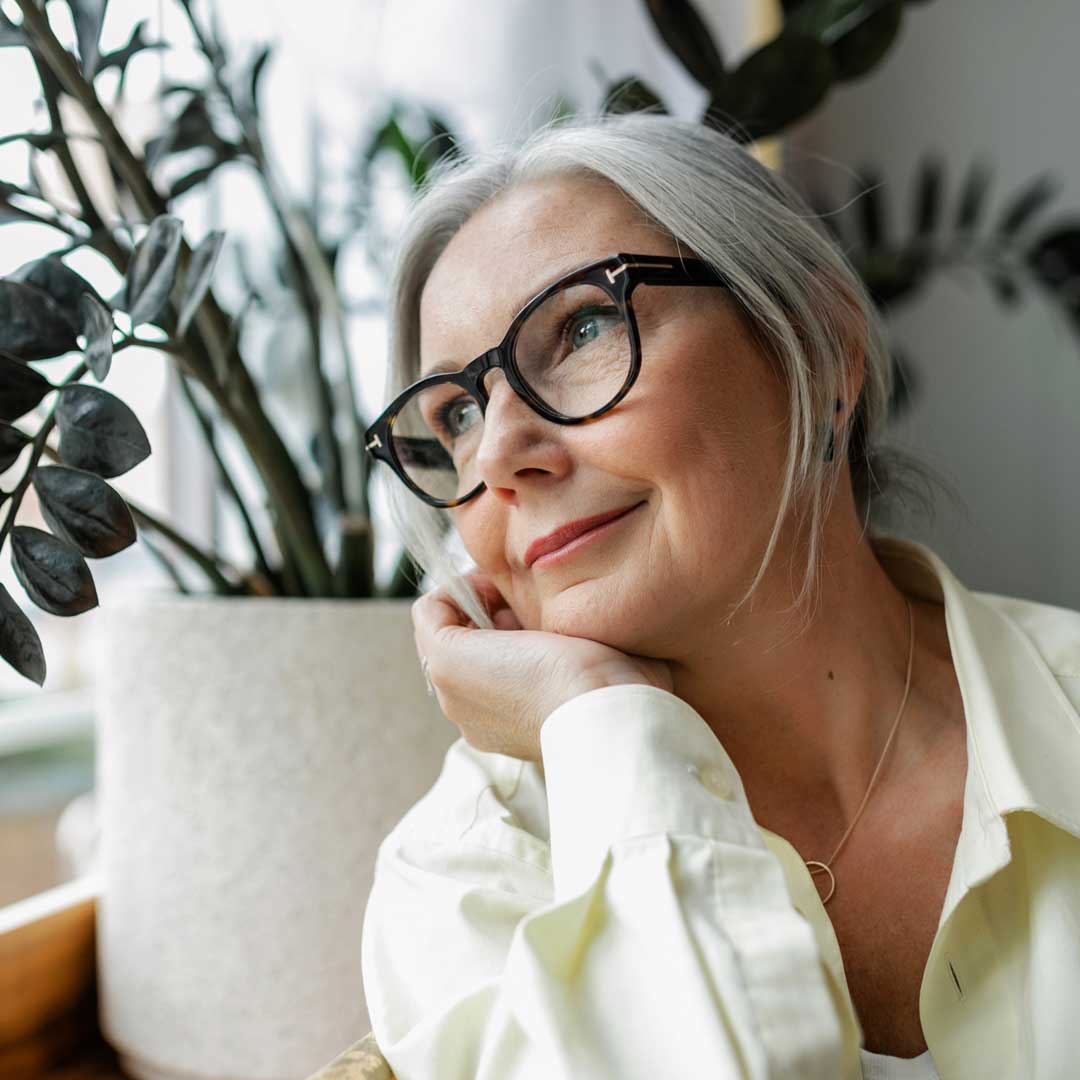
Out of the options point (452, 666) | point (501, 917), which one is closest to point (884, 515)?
point (452, 666)

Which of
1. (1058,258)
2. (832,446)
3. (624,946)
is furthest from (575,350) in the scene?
(1058,258)

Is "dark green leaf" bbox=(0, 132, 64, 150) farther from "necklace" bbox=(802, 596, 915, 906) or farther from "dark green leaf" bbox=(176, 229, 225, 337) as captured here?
"necklace" bbox=(802, 596, 915, 906)

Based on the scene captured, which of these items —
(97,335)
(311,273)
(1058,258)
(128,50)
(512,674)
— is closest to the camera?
(97,335)

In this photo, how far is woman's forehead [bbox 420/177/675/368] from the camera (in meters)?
0.89

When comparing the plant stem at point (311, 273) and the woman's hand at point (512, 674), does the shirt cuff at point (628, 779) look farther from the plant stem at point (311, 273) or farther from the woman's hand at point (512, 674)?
the plant stem at point (311, 273)

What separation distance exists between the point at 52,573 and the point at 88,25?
473 millimetres

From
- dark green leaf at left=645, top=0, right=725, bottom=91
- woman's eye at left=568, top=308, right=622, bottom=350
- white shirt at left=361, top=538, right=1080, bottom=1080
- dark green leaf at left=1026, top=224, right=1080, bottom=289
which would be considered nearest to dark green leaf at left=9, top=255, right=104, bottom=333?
woman's eye at left=568, top=308, right=622, bottom=350

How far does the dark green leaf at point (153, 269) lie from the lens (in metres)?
0.78

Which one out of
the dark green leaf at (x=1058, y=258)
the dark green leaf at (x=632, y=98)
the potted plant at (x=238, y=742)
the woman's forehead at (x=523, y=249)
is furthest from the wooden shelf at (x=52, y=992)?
the dark green leaf at (x=1058, y=258)

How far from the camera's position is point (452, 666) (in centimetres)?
91

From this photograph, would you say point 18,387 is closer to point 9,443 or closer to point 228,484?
point 9,443

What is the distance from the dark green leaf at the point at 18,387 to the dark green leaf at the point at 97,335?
0.12 ft

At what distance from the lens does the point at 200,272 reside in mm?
850

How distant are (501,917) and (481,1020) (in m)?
0.08
